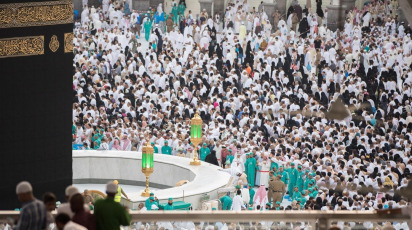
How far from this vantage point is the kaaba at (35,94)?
1311 cm

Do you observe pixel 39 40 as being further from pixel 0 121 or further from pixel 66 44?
pixel 0 121

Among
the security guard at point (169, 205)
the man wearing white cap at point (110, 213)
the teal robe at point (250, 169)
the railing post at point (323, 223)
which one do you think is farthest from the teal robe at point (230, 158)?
the man wearing white cap at point (110, 213)

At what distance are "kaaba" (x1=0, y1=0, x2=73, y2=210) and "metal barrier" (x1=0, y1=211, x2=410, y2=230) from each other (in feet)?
21.4

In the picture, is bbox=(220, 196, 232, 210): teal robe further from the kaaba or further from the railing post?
the railing post

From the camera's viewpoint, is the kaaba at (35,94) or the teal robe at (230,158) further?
the teal robe at (230,158)

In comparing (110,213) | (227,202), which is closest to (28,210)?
(110,213)

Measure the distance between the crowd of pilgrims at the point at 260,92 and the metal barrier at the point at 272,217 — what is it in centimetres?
676

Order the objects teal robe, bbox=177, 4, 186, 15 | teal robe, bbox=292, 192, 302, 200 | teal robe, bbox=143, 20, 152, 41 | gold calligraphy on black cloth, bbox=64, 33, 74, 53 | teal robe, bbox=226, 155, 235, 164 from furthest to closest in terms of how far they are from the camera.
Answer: teal robe, bbox=177, 4, 186, 15 → teal robe, bbox=143, 20, 152, 41 → teal robe, bbox=226, 155, 235, 164 → teal robe, bbox=292, 192, 302, 200 → gold calligraphy on black cloth, bbox=64, 33, 74, 53

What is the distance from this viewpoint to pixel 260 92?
22.6 metres

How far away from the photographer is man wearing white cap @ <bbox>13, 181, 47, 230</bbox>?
6.19 metres

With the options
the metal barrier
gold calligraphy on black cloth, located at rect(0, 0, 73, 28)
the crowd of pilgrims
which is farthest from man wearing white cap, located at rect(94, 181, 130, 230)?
the crowd of pilgrims

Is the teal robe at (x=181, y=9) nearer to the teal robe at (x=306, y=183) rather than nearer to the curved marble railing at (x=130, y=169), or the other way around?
the curved marble railing at (x=130, y=169)

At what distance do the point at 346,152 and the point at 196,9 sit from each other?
46.5 feet

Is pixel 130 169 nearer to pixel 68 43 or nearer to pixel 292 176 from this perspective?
pixel 292 176
